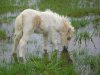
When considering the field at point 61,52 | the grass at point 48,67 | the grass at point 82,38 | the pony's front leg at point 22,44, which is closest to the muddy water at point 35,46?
the field at point 61,52

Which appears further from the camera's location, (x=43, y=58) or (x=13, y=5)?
(x=13, y=5)

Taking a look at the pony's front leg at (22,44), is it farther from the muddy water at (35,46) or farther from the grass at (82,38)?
the grass at (82,38)

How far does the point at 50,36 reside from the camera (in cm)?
935

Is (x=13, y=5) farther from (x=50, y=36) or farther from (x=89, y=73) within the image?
(x=89, y=73)

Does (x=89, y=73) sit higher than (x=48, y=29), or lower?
lower

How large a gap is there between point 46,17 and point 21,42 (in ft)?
3.56

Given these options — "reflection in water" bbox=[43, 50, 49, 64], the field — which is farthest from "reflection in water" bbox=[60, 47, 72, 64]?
"reflection in water" bbox=[43, 50, 49, 64]

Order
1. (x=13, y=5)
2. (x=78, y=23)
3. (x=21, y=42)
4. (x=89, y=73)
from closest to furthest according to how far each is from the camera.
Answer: (x=89, y=73) → (x=21, y=42) → (x=78, y=23) → (x=13, y=5)

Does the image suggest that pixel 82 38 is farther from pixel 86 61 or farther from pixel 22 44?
pixel 22 44

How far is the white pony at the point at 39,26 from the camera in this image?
8459 millimetres

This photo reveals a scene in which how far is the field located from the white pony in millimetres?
402

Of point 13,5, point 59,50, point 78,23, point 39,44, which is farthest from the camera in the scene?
point 13,5

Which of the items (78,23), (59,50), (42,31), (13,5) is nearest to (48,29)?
(42,31)

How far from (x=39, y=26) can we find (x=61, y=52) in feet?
3.67
